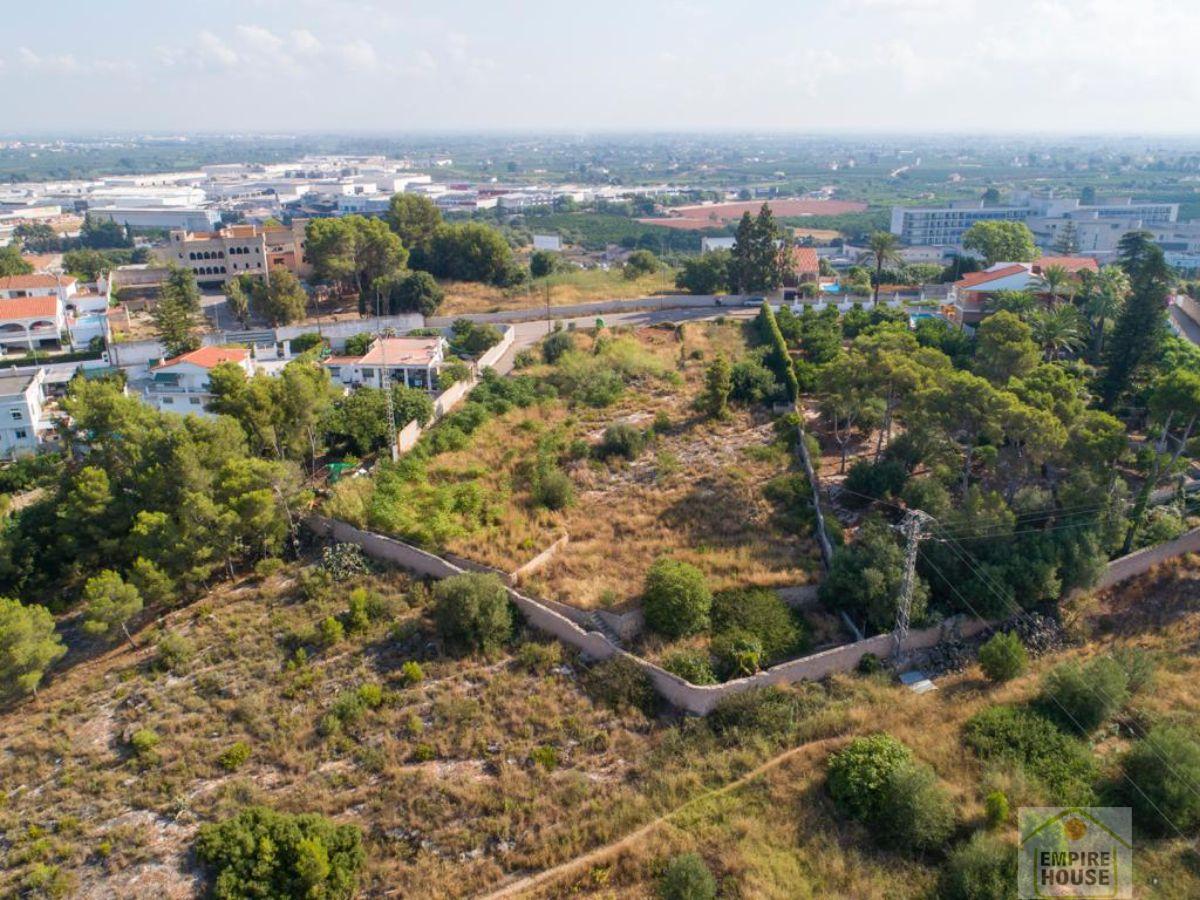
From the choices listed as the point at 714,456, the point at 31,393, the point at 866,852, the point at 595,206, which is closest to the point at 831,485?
the point at 714,456

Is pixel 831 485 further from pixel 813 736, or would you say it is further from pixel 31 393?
pixel 31 393

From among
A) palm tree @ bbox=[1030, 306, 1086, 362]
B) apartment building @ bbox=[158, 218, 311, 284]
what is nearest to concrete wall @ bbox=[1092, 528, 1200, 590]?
palm tree @ bbox=[1030, 306, 1086, 362]

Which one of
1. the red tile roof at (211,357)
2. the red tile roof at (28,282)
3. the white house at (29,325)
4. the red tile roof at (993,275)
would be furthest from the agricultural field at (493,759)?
the red tile roof at (28,282)

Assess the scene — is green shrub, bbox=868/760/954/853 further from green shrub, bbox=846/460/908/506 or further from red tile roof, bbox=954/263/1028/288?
red tile roof, bbox=954/263/1028/288

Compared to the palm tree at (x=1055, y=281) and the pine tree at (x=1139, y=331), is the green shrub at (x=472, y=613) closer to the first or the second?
the pine tree at (x=1139, y=331)

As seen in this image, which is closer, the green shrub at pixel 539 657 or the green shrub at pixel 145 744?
the green shrub at pixel 145 744

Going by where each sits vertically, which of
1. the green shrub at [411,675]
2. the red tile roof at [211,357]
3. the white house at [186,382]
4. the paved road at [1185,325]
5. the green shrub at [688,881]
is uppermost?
the paved road at [1185,325]

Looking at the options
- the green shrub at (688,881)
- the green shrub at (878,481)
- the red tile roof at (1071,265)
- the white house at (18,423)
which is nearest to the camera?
the green shrub at (688,881)
